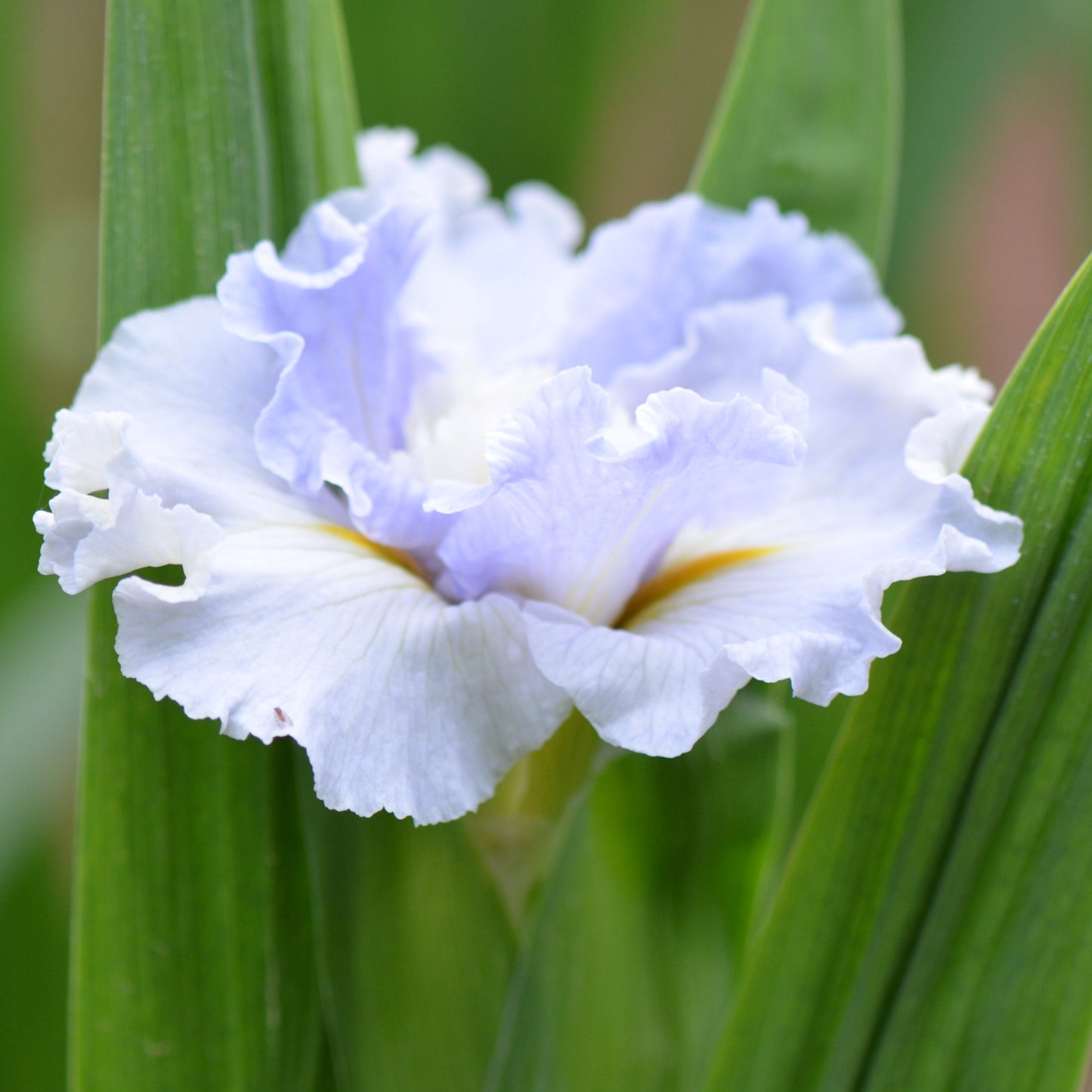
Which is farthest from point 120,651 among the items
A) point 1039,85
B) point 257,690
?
point 1039,85

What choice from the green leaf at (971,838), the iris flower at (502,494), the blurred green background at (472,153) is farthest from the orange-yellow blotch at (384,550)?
the blurred green background at (472,153)

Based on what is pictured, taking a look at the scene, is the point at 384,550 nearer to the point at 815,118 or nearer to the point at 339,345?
the point at 339,345

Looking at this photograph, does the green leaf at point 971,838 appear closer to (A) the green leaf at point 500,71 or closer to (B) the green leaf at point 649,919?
(B) the green leaf at point 649,919

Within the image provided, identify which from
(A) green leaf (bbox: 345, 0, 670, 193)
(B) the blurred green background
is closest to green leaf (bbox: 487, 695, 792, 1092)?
(B) the blurred green background

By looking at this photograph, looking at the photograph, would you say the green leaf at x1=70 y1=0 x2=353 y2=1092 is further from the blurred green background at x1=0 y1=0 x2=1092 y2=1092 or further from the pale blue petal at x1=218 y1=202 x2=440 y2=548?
the blurred green background at x1=0 y1=0 x2=1092 y2=1092

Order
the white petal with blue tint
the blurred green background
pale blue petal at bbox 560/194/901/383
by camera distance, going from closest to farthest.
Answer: the white petal with blue tint
pale blue petal at bbox 560/194/901/383
the blurred green background

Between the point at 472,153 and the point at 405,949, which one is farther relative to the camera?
the point at 472,153

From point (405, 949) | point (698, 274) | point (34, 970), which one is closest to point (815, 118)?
point (698, 274)
